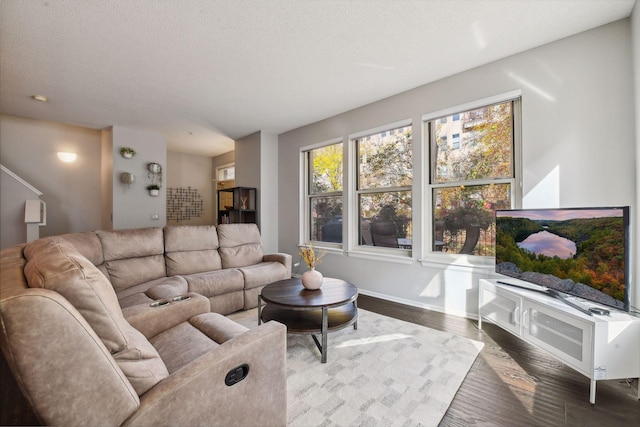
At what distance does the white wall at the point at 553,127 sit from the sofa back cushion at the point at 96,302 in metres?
2.91

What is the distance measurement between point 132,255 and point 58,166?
3385 millimetres

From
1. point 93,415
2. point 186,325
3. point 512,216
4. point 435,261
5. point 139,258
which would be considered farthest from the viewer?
point 435,261

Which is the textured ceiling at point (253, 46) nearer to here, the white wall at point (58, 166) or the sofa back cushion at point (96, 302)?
the white wall at point (58, 166)

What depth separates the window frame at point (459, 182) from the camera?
266 cm

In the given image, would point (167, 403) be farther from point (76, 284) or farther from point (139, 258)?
point (139, 258)

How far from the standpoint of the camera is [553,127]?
2.42 metres

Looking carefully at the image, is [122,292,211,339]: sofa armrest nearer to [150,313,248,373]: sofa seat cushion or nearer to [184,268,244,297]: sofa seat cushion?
[150,313,248,373]: sofa seat cushion

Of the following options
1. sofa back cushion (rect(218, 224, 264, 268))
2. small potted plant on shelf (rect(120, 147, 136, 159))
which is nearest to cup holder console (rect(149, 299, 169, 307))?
sofa back cushion (rect(218, 224, 264, 268))

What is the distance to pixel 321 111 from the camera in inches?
160

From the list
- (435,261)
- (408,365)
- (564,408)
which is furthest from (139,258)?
(564,408)

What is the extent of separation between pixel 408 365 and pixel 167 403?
1.72 meters

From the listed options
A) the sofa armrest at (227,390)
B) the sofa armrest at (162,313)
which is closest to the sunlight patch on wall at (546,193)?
the sofa armrest at (227,390)

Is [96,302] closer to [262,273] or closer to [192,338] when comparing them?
[192,338]

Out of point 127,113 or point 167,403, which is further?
point 127,113
